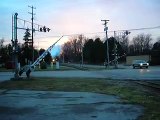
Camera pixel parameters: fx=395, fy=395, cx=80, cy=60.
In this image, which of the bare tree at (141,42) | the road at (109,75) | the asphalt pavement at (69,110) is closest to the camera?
the asphalt pavement at (69,110)

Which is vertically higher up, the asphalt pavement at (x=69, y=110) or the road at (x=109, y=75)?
the road at (x=109, y=75)

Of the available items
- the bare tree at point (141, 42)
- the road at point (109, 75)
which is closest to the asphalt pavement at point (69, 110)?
the road at point (109, 75)

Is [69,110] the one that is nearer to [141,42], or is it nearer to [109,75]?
[109,75]

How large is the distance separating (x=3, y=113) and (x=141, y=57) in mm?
107524

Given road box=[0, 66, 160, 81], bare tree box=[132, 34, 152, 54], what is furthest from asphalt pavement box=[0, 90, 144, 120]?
bare tree box=[132, 34, 152, 54]

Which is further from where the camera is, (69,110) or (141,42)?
(141,42)

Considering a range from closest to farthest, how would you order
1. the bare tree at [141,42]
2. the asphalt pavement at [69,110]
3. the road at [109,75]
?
the asphalt pavement at [69,110] < the road at [109,75] < the bare tree at [141,42]

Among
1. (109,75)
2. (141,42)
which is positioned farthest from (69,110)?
(141,42)

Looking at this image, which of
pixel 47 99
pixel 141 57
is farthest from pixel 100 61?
pixel 47 99

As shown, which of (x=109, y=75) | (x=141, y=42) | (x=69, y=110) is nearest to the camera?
(x=69, y=110)

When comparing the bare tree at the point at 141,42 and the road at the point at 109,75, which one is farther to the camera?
the bare tree at the point at 141,42

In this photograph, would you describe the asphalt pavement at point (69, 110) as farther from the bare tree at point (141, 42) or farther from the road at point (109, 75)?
the bare tree at point (141, 42)

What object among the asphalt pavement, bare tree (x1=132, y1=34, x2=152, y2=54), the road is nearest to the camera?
the asphalt pavement

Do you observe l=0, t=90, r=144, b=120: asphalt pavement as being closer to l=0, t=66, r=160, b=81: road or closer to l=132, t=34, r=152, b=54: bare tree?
l=0, t=66, r=160, b=81: road
